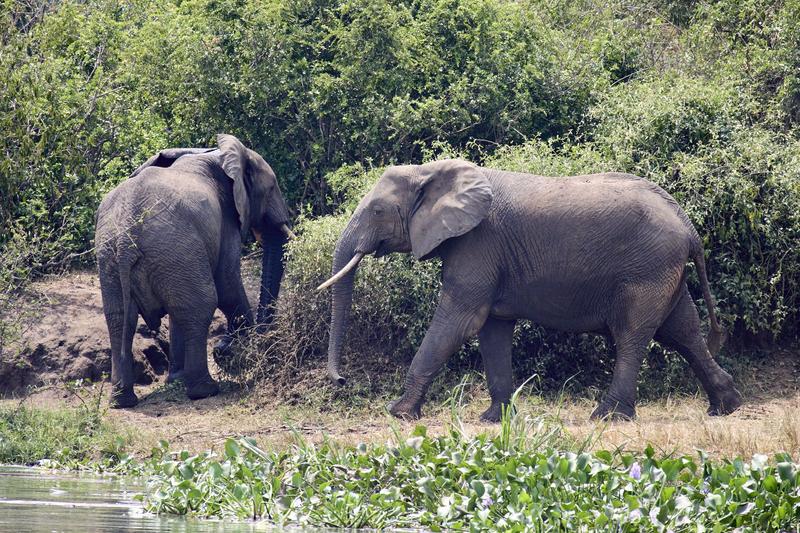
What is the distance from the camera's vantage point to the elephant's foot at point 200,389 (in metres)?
14.2

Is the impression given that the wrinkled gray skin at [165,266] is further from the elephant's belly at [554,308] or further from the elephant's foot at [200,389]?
the elephant's belly at [554,308]

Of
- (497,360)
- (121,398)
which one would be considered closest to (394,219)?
(497,360)

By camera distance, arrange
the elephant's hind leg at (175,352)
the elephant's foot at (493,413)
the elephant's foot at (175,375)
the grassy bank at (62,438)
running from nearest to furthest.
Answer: the grassy bank at (62,438)
the elephant's foot at (493,413)
the elephant's foot at (175,375)
the elephant's hind leg at (175,352)

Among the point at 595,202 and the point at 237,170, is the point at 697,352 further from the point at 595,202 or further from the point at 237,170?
the point at 237,170

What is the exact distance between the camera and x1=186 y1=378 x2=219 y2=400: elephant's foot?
14.2m

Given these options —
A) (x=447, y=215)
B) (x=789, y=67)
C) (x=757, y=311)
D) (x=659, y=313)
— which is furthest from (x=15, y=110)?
(x=789, y=67)

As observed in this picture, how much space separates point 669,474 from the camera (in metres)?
8.34

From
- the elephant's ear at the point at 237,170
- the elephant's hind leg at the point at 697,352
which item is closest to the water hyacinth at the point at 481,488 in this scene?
the elephant's hind leg at the point at 697,352

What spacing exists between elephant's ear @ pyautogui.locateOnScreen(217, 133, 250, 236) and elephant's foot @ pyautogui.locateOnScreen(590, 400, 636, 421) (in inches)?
181

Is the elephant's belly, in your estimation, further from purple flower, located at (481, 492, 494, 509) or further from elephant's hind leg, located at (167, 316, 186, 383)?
purple flower, located at (481, 492, 494, 509)

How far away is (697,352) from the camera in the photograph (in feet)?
42.5

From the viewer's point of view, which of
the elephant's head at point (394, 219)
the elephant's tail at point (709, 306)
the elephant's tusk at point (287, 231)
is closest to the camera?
the elephant's tail at point (709, 306)

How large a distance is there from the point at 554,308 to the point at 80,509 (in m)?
5.27

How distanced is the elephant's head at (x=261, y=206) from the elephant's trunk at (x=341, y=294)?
1837 mm
